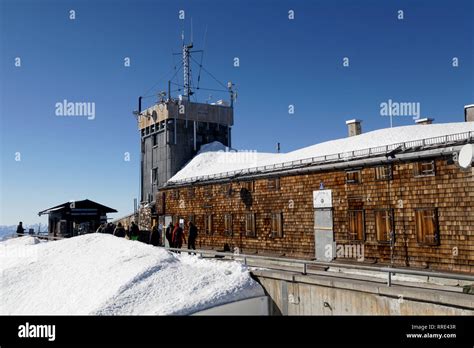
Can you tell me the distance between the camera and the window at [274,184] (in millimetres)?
21561

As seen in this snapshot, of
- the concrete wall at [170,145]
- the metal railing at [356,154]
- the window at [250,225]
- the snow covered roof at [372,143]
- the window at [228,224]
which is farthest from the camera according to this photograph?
the concrete wall at [170,145]

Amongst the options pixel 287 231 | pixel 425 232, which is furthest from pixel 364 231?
pixel 287 231

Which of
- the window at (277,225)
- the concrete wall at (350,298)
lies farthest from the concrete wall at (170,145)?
the concrete wall at (350,298)

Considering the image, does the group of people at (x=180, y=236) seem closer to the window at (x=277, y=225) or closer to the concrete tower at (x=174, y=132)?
the window at (x=277, y=225)

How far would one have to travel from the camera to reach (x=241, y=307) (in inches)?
515

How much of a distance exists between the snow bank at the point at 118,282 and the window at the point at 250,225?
6409mm

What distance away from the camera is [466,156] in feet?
45.0

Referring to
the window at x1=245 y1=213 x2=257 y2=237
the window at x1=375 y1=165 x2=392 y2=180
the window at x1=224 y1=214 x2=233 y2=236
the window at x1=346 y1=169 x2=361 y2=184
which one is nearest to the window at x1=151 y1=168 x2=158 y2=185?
the window at x1=224 y1=214 x2=233 y2=236

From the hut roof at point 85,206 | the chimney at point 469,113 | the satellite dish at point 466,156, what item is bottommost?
the hut roof at point 85,206

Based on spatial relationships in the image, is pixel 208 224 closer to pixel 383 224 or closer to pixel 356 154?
pixel 356 154

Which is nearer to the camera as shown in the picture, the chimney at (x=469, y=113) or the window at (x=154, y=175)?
the chimney at (x=469, y=113)

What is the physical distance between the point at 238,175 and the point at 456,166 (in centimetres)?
1191

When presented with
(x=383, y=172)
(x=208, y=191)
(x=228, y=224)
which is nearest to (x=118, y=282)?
(x=228, y=224)

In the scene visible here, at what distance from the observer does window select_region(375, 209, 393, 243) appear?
16562 mm
